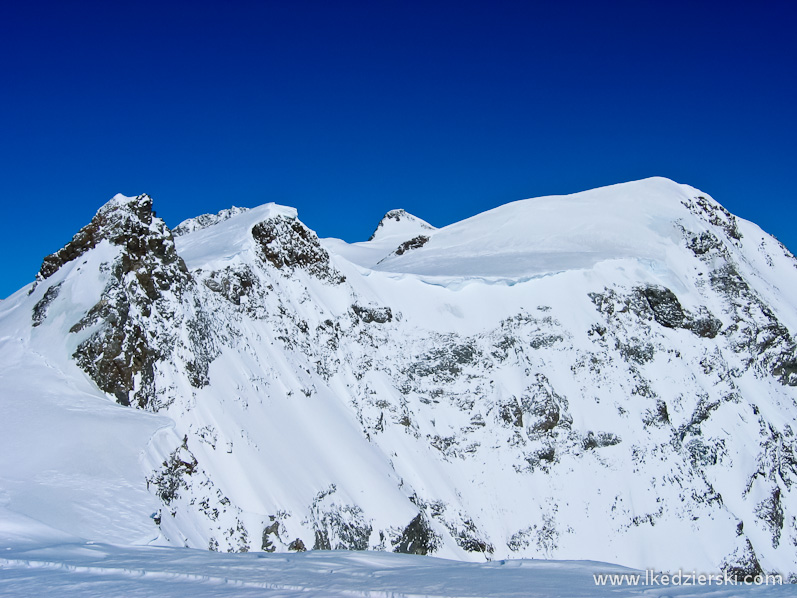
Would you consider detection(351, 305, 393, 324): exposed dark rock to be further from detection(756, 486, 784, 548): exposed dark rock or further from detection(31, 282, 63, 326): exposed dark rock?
detection(756, 486, 784, 548): exposed dark rock

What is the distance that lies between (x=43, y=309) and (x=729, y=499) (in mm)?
41062

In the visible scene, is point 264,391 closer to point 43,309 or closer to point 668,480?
point 43,309

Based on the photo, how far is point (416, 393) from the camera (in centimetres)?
4100

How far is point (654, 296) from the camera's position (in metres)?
47.3

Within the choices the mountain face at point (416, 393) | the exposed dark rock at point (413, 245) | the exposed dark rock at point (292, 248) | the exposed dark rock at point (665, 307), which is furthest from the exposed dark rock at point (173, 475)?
the exposed dark rock at point (413, 245)

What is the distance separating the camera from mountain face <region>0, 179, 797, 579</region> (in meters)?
21.5

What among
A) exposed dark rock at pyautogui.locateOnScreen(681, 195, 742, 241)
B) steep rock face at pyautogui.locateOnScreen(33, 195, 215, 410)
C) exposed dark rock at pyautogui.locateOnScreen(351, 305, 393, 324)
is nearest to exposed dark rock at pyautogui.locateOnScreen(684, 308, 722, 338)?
exposed dark rock at pyautogui.locateOnScreen(681, 195, 742, 241)

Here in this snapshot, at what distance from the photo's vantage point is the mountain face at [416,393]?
2155cm

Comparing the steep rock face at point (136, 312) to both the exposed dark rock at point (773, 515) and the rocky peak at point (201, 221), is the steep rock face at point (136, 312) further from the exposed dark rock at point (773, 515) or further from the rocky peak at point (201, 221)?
the rocky peak at point (201, 221)

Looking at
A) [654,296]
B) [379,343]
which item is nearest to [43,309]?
[379,343]

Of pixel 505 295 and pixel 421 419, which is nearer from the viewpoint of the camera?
pixel 421 419

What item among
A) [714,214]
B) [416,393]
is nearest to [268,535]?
[416,393]

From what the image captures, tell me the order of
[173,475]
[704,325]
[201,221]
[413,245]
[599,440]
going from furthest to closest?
[201,221] < [413,245] < [704,325] < [599,440] < [173,475]

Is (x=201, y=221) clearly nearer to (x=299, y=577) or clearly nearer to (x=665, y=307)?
(x=665, y=307)
